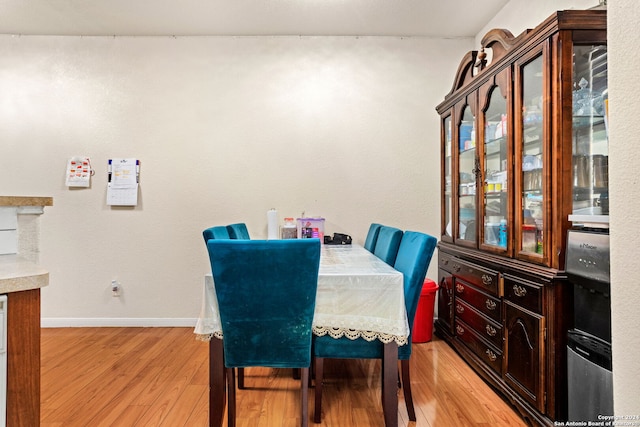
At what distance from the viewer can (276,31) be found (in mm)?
3432

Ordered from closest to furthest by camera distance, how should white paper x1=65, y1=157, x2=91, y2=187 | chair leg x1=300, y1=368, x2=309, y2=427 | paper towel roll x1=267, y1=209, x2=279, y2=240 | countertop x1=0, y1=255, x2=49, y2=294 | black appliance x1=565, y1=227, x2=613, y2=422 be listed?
countertop x1=0, y1=255, x2=49, y2=294
black appliance x1=565, y1=227, x2=613, y2=422
chair leg x1=300, y1=368, x2=309, y2=427
paper towel roll x1=267, y1=209, x2=279, y2=240
white paper x1=65, y1=157, x2=91, y2=187

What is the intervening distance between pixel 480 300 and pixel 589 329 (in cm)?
82

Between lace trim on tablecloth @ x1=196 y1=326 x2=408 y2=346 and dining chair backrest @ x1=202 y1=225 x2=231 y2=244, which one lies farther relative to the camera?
dining chair backrest @ x1=202 y1=225 x2=231 y2=244

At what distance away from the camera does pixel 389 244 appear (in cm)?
244

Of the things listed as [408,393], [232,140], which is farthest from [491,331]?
[232,140]

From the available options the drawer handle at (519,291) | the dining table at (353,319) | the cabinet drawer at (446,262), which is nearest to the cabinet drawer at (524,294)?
the drawer handle at (519,291)

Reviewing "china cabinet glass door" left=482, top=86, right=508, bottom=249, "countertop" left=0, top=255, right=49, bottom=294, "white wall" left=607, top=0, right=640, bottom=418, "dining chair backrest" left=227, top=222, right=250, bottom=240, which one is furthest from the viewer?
"dining chair backrest" left=227, top=222, right=250, bottom=240

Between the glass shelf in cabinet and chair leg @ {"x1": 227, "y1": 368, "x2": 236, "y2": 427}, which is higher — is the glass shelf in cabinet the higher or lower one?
the higher one

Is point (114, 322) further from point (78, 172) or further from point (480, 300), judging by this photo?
point (480, 300)

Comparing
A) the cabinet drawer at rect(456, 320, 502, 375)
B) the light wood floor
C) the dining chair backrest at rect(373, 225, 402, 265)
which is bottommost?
the light wood floor

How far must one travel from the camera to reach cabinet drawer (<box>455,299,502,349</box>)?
2225 mm

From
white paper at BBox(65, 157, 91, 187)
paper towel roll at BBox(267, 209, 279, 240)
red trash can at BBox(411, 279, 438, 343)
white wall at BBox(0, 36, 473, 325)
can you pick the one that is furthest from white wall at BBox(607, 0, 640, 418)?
white paper at BBox(65, 157, 91, 187)

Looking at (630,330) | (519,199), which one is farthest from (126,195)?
(630,330)

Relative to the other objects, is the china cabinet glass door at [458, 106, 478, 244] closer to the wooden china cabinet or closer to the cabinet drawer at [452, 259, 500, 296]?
the wooden china cabinet
